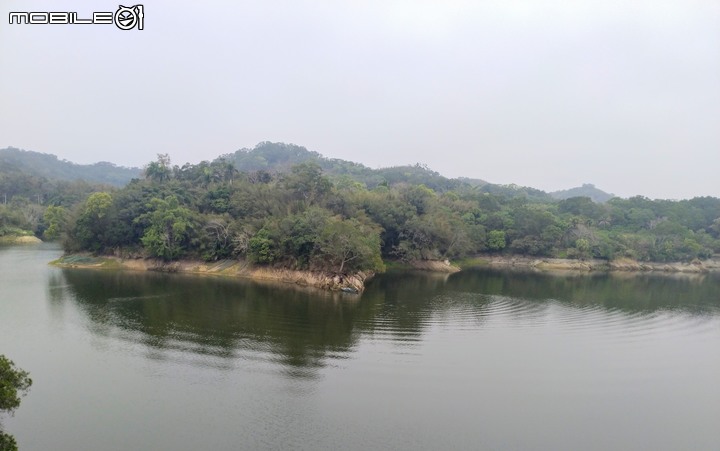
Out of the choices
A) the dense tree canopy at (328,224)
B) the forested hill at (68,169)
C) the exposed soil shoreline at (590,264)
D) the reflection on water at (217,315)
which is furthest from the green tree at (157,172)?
the forested hill at (68,169)

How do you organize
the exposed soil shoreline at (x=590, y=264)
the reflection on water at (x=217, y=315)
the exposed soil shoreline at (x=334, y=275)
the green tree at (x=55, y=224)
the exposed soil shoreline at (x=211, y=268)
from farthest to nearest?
the exposed soil shoreline at (x=590, y=264) → the green tree at (x=55, y=224) → the exposed soil shoreline at (x=211, y=268) → the exposed soil shoreline at (x=334, y=275) → the reflection on water at (x=217, y=315)

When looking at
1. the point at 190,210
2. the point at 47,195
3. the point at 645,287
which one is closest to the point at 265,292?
the point at 190,210

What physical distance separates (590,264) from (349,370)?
Answer: 56.2 metres

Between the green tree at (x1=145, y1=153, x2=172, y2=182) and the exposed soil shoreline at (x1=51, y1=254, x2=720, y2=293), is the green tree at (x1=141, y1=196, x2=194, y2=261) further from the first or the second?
the green tree at (x1=145, y1=153, x2=172, y2=182)

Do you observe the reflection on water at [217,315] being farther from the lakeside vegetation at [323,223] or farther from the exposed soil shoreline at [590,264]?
the exposed soil shoreline at [590,264]

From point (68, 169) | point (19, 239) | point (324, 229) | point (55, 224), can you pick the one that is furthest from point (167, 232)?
point (68, 169)

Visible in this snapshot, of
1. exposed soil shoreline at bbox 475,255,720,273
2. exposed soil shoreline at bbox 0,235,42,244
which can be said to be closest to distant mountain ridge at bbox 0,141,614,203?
exposed soil shoreline at bbox 475,255,720,273

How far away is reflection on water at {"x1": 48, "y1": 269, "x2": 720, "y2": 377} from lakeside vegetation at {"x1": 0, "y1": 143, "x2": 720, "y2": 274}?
414cm

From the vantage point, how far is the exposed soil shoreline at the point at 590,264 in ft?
217

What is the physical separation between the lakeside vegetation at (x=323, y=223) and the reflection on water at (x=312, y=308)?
4138 mm

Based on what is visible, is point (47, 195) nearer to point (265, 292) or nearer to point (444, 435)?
point (265, 292)

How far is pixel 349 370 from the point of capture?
69.1 ft

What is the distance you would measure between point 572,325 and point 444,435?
1941 cm

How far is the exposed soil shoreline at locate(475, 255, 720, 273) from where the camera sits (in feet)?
217
